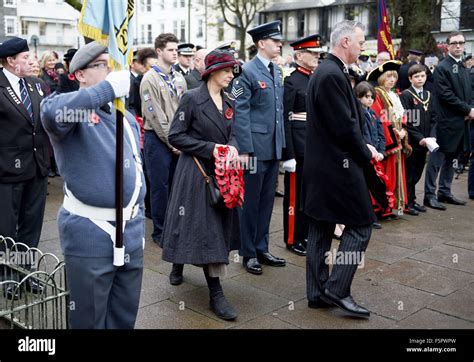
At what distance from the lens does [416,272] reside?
19.2ft

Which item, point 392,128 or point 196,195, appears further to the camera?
A: point 392,128

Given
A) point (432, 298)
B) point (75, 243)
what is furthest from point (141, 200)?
point (432, 298)

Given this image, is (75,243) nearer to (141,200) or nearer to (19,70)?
(141,200)

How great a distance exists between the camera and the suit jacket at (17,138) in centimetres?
514

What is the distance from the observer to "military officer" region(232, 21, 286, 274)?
18.7ft

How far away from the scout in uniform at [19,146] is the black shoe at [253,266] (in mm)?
2048

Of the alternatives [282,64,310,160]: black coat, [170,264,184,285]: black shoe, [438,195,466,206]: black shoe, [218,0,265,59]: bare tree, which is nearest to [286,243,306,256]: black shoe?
[282,64,310,160]: black coat

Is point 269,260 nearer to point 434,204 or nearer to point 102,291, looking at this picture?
point 102,291

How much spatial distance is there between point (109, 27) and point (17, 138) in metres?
2.47

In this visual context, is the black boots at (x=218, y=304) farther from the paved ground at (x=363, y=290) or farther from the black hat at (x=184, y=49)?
the black hat at (x=184, y=49)

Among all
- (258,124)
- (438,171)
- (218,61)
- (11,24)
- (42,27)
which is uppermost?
(42,27)

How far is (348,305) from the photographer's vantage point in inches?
186

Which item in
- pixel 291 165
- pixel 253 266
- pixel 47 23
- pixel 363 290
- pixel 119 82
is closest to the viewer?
pixel 119 82

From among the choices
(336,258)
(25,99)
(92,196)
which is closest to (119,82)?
(92,196)
